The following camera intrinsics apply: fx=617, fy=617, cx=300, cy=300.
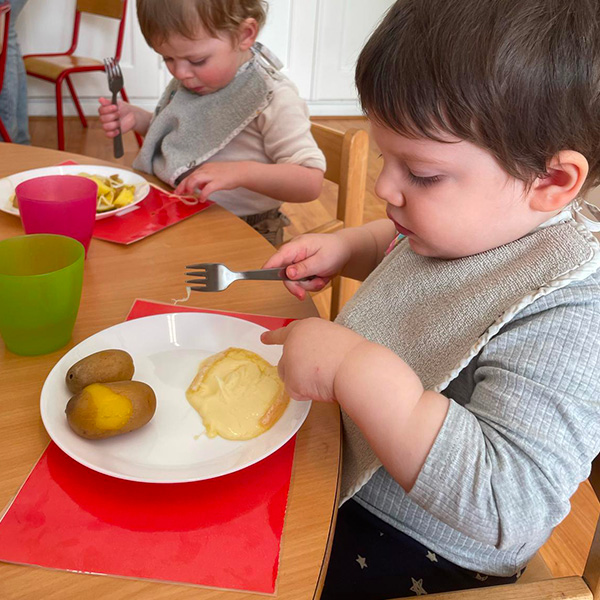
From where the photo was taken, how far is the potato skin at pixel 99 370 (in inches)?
23.2

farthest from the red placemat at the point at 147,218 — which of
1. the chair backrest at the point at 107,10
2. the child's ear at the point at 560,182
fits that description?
the chair backrest at the point at 107,10

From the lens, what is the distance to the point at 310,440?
0.59 m

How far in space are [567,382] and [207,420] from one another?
331mm

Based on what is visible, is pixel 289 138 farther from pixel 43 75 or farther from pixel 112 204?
pixel 43 75

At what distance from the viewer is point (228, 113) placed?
4.44 ft

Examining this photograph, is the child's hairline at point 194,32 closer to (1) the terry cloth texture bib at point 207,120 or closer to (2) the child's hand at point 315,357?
(1) the terry cloth texture bib at point 207,120

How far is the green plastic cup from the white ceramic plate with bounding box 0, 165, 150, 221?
24cm

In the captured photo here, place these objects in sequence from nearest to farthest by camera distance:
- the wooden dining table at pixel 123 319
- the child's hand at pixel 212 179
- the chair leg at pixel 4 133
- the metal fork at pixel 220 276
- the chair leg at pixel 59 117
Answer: the wooden dining table at pixel 123 319
the metal fork at pixel 220 276
the child's hand at pixel 212 179
the chair leg at pixel 4 133
the chair leg at pixel 59 117

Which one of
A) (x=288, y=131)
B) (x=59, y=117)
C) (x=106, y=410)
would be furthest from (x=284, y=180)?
(x=59, y=117)

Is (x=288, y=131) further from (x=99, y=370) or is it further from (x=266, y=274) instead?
(x=99, y=370)

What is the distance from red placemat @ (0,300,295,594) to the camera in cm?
45

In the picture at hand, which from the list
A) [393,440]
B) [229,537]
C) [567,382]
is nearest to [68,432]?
[229,537]

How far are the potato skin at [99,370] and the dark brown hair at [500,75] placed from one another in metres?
0.35

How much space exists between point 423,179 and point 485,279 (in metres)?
0.13
